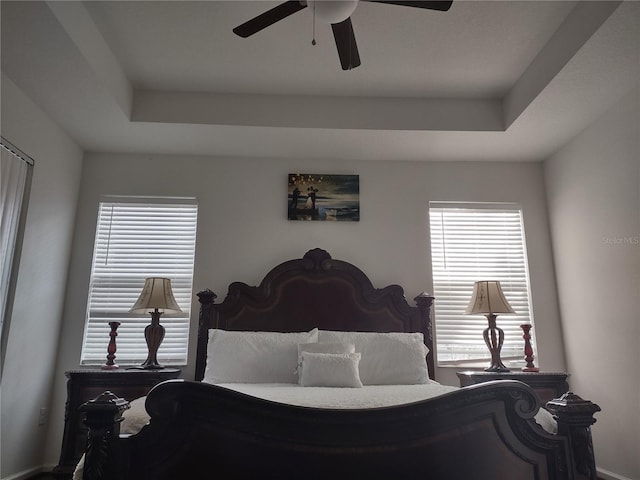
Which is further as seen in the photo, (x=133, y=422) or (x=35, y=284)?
(x=35, y=284)

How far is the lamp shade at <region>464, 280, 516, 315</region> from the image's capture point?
367 centimetres

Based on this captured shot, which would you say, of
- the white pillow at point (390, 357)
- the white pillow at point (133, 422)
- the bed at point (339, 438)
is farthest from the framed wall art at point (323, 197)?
the bed at point (339, 438)

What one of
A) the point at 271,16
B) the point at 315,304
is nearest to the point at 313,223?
the point at 315,304

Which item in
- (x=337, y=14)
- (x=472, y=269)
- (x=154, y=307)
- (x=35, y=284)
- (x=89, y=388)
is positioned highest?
(x=337, y=14)

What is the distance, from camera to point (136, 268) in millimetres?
4062

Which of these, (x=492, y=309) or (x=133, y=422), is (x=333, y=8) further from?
(x=492, y=309)

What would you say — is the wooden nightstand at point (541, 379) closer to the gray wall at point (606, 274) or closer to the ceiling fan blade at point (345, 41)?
the gray wall at point (606, 274)

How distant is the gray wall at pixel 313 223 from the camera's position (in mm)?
4074

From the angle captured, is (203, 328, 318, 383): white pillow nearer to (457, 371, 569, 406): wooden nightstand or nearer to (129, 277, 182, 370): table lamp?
(129, 277, 182, 370): table lamp

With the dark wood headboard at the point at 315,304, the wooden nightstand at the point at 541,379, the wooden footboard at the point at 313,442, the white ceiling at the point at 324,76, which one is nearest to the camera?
the wooden footboard at the point at 313,442

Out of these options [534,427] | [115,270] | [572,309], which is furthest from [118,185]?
[572,309]

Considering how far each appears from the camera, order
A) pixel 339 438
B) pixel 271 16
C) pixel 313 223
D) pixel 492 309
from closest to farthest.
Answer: pixel 339 438 < pixel 271 16 < pixel 492 309 < pixel 313 223

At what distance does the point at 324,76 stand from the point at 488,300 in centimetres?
232

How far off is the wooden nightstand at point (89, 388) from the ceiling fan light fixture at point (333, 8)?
276cm
